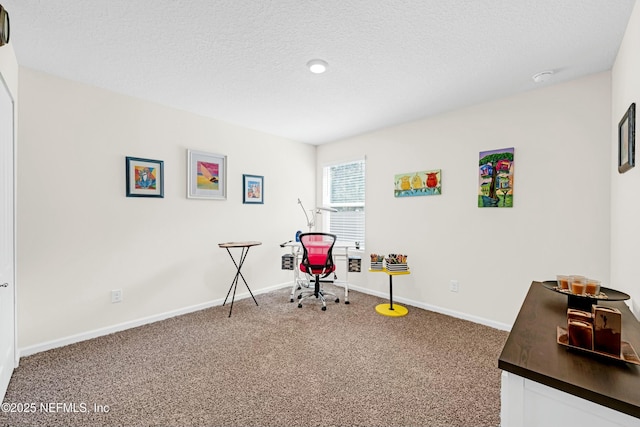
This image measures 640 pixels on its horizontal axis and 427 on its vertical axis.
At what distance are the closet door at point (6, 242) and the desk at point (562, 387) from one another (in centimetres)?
266

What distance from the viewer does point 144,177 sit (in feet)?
9.69

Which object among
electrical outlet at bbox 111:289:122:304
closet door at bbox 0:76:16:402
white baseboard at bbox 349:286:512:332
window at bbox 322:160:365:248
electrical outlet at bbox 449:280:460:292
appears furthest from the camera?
window at bbox 322:160:365:248

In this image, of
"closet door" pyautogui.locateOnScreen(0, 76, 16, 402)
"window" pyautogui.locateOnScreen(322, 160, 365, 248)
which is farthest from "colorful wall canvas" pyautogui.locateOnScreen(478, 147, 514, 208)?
"closet door" pyautogui.locateOnScreen(0, 76, 16, 402)

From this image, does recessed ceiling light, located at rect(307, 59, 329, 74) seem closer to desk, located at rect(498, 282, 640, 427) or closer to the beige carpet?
desk, located at rect(498, 282, 640, 427)

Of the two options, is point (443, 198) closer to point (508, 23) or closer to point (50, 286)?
point (508, 23)

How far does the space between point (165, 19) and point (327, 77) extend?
1.23m

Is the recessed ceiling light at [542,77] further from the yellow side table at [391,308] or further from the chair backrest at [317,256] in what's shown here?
the chair backrest at [317,256]

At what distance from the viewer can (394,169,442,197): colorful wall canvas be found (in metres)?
3.33

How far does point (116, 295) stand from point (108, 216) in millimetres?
790

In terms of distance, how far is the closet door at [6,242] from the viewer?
5.97ft

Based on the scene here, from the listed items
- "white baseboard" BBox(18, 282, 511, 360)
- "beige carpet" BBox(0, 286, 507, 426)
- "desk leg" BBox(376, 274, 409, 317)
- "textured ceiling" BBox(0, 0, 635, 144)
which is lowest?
"beige carpet" BBox(0, 286, 507, 426)

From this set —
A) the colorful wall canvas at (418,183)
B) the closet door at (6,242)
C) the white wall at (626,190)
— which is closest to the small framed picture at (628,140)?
the white wall at (626,190)

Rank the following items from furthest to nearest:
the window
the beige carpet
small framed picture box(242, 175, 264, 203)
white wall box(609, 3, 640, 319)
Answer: the window, small framed picture box(242, 175, 264, 203), the beige carpet, white wall box(609, 3, 640, 319)

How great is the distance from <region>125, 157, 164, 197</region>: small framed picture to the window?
8.14 feet
